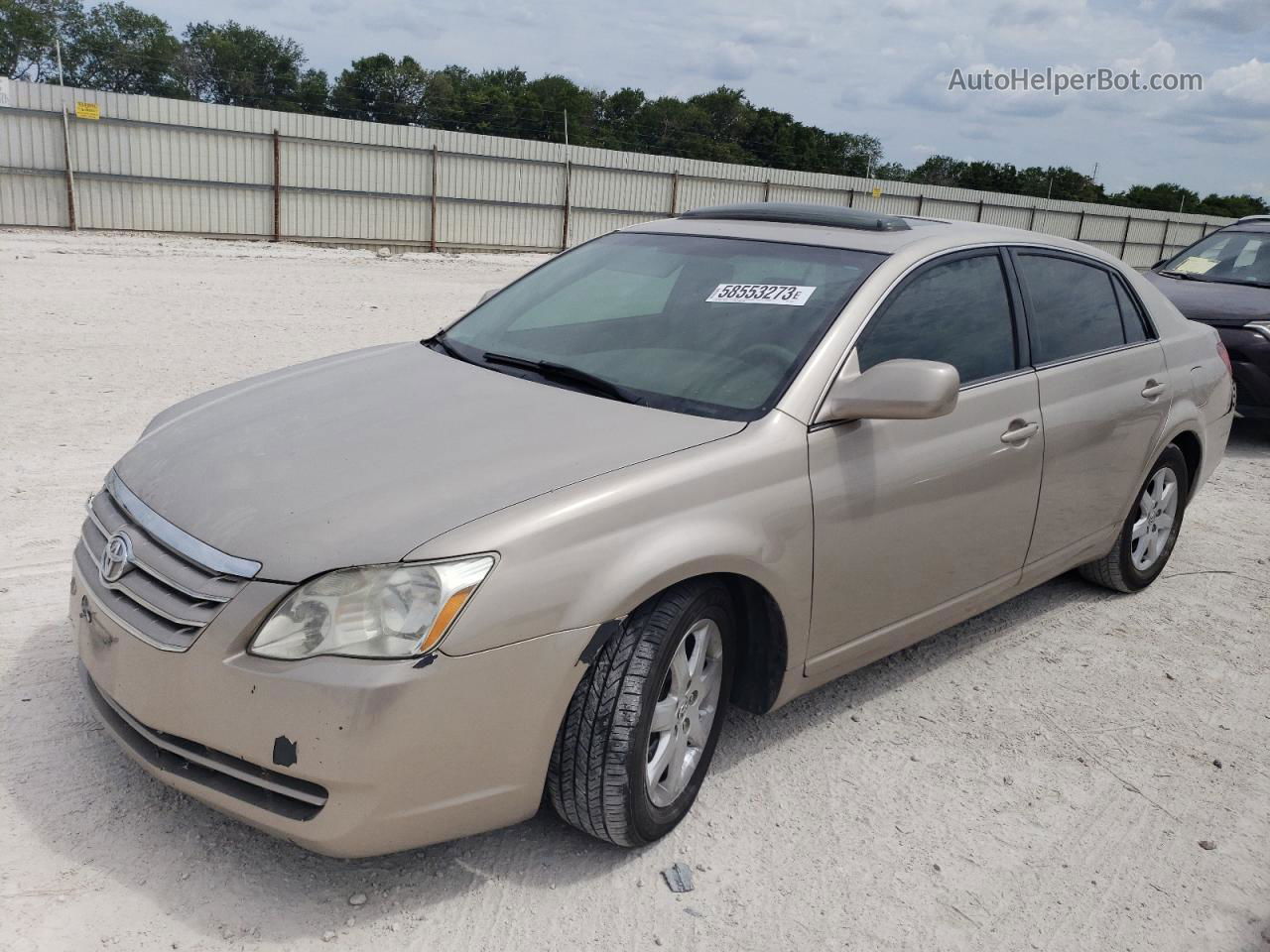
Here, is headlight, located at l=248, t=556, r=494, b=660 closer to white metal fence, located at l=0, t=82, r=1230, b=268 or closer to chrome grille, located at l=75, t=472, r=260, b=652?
chrome grille, located at l=75, t=472, r=260, b=652

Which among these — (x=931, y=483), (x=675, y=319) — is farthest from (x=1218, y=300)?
(x=675, y=319)

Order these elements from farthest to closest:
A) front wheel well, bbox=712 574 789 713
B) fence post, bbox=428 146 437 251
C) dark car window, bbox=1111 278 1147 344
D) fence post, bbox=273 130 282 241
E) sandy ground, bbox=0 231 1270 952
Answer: fence post, bbox=428 146 437 251
fence post, bbox=273 130 282 241
dark car window, bbox=1111 278 1147 344
front wheel well, bbox=712 574 789 713
sandy ground, bbox=0 231 1270 952

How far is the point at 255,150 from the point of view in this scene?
21.9 m

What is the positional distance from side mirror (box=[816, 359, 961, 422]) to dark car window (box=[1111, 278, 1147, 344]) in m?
1.98

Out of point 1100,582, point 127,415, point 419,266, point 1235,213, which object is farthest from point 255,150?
point 1235,213

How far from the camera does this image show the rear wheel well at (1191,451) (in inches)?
202

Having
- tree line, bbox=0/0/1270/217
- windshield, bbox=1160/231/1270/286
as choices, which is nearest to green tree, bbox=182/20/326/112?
tree line, bbox=0/0/1270/217

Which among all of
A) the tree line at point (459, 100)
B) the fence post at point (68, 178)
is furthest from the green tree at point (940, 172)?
the fence post at point (68, 178)

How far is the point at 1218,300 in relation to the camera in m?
8.70

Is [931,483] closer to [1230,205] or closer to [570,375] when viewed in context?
[570,375]

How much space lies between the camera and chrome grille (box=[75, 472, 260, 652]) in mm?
2551

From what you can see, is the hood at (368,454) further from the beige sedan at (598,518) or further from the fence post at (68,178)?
the fence post at (68,178)

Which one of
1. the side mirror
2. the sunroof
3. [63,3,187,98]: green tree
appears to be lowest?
the side mirror

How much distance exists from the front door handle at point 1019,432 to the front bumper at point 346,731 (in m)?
1.91
